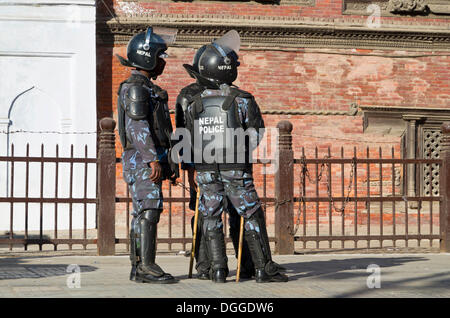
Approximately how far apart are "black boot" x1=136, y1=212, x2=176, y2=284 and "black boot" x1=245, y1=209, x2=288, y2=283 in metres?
0.70

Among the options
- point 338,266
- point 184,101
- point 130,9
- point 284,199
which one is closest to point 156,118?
point 184,101

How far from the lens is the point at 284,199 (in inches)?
400

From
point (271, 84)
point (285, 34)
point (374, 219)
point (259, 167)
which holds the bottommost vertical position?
point (374, 219)

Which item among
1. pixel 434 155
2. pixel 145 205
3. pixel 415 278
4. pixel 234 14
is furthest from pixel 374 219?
pixel 145 205

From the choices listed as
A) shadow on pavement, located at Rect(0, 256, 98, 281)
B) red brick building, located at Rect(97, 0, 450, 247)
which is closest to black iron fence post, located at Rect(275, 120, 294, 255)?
shadow on pavement, located at Rect(0, 256, 98, 281)

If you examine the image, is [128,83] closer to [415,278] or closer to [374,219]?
[415,278]

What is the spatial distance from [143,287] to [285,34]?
10.4 meters

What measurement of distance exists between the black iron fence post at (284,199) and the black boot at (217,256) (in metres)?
3.43

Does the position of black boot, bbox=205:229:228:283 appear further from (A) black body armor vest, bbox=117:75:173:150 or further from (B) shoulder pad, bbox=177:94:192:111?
(B) shoulder pad, bbox=177:94:192:111

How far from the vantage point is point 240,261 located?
6.84 metres

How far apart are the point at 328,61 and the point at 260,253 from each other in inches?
396

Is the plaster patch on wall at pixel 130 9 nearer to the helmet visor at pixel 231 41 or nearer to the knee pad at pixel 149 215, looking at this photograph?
the helmet visor at pixel 231 41

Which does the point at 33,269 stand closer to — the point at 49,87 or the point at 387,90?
the point at 49,87

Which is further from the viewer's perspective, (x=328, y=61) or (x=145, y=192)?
(x=328, y=61)
